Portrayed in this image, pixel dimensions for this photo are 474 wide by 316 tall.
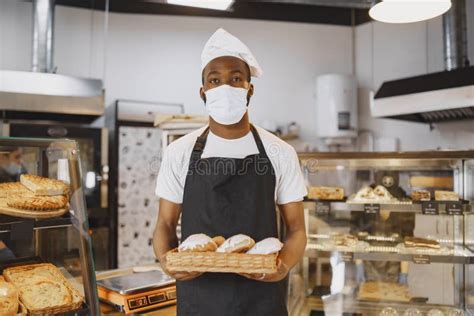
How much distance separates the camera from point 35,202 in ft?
4.74

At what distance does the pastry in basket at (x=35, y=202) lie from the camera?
142 cm

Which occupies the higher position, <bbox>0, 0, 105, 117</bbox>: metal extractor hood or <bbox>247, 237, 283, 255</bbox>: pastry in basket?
<bbox>0, 0, 105, 117</bbox>: metal extractor hood

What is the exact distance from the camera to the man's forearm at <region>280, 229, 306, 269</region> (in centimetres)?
143

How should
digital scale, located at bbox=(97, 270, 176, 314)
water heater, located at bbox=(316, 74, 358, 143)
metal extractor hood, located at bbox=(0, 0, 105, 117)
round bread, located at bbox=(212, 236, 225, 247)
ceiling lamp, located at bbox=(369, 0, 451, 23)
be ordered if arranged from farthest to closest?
water heater, located at bbox=(316, 74, 358, 143), metal extractor hood, located at bbox=(0, 0, 105, 117), ceiling lamp, located at bbox=(369, 0, 451, 23), digital scale, located at bbox=(97, 270, 176, 314), round bread, located at bbox=(212, 236, 225, 247)

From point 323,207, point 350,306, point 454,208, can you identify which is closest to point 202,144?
point 323,207

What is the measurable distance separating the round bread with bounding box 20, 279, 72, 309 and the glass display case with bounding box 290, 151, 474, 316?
1.40 meters

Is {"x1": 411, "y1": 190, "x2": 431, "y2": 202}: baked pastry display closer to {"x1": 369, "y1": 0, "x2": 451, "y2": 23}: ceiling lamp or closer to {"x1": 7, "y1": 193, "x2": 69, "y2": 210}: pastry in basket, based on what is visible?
{"x1": 369, "y1": 0, "x2": 451, "y2": 23}: ceiling lamp

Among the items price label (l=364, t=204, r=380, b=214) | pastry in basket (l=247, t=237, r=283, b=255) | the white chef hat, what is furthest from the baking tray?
price label (l=364, t=204, r=380, b=214)

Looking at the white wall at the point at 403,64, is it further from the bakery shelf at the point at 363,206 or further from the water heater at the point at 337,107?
the bakery shelf at the point at 363,206

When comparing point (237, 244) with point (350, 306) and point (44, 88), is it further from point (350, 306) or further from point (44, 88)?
point (44, 88)

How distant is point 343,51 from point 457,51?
1.32 metres

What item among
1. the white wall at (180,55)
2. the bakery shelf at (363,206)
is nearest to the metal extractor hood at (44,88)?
the white wall at (180,55)

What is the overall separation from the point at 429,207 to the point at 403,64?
2.80 metres

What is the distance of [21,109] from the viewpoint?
3.46m
